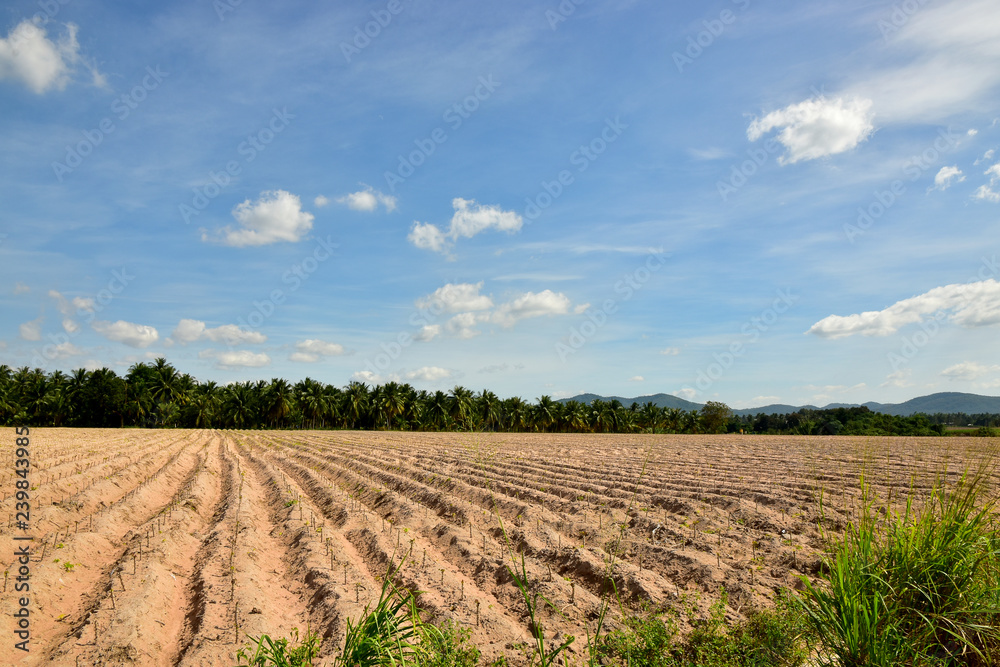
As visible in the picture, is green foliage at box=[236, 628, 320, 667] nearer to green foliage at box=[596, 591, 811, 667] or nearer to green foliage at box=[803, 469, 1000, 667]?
green foliage at box=[596, 591, 811, 667]

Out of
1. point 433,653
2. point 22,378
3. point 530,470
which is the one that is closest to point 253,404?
point 22,378

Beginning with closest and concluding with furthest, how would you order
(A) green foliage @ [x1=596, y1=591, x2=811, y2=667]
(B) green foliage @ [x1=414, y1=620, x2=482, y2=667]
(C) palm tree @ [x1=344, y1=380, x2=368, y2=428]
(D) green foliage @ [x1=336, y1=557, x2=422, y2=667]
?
(D) green foliage @ [x1=336, y1=557, x2=422, y2=667], (B) green foliage @ [x1=414, y1=620, x2=482, y2=667], (A) green foliage @ [x1=596, y1=591, x2=811, y2=667], (C) palm tree @ [x1=344, y1=380, x2=368, y2=428]

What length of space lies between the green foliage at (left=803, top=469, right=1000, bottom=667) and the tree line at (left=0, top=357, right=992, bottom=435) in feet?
182

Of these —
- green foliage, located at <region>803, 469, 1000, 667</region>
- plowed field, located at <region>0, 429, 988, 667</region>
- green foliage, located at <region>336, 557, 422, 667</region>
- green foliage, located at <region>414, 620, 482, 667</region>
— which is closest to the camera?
green foliage, located at <region>336, 557, 422, 667</region>

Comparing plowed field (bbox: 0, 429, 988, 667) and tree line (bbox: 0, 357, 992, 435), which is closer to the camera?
plowed field (bbox: 0, 429, 988, 667)

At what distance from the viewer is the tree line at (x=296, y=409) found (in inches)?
2576

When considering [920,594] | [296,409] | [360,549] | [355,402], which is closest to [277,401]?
[296,409]

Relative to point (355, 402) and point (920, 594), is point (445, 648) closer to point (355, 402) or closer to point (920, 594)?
point (920, 594)

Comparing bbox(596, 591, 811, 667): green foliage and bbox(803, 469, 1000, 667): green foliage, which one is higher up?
bbox(803, 469, 1000, 667): green foliage

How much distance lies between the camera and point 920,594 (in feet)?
13.9

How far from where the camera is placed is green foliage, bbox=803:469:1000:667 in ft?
12.8

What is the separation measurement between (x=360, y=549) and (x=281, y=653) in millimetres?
4398

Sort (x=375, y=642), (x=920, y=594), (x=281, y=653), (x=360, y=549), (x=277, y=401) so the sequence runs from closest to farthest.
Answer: (x=375, y=642) → (x=281, y=653) → (x=920, y=594) → (x=360, y=549) → (x=277, y=401)

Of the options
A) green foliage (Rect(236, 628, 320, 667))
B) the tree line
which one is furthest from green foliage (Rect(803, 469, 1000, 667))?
the tree line
